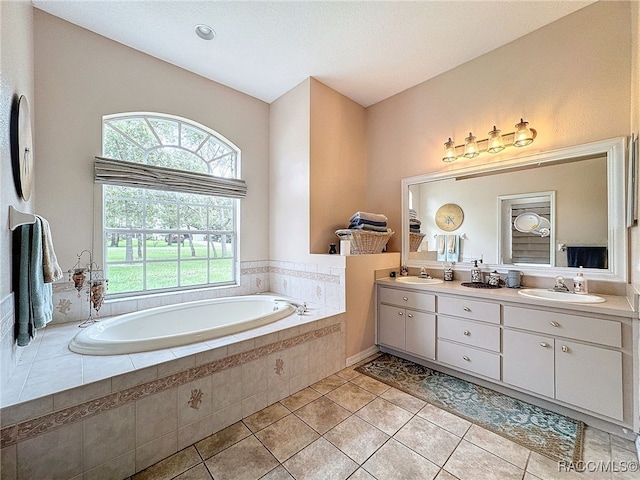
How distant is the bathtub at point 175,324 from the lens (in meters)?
1.61

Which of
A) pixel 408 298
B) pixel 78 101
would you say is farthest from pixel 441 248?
pixel 78 101

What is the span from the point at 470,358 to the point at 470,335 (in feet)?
0.61

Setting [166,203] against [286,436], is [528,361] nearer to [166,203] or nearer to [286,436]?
[286,436]

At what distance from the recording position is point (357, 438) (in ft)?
Result: 5.38

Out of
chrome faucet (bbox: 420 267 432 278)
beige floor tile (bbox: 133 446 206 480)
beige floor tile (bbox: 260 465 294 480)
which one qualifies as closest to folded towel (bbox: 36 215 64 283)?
beige floor tile (bbox: 133 446 206 480)

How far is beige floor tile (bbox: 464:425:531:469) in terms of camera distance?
1.48 metres

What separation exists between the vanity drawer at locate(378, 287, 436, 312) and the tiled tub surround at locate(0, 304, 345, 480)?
1047 mm

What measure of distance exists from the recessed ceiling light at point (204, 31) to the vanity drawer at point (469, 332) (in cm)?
312

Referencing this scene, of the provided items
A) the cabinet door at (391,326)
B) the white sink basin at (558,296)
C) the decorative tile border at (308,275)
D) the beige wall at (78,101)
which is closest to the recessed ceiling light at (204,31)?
the beige wall at (78,101)

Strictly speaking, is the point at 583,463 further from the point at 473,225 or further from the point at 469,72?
the point at 469,72

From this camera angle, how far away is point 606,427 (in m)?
1.67

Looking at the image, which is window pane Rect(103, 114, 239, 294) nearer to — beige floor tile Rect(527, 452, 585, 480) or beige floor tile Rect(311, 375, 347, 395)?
beige floor tile Rect(311, 375, 347, 395)

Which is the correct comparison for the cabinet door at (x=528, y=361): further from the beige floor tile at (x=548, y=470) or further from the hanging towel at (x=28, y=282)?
the hanging towel at (x=28, y=282)

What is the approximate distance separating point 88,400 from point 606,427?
294cm
